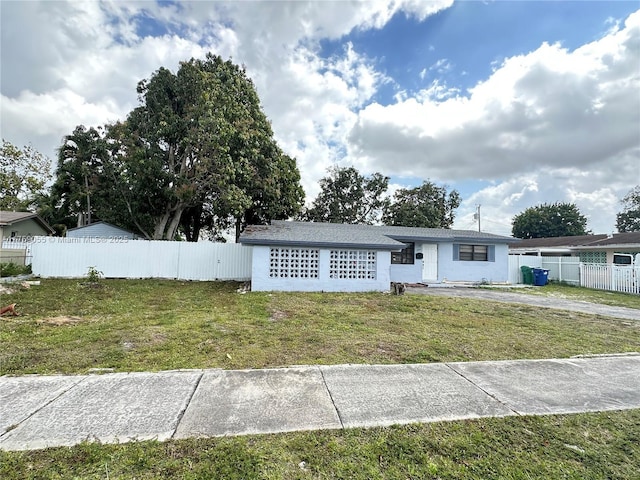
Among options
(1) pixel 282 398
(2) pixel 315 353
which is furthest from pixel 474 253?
(1) pixel 282 398

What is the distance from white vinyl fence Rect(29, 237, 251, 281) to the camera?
12711 millimetres

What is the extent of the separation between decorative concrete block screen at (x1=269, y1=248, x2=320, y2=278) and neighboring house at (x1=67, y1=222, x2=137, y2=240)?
14.3m

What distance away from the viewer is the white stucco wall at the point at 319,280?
11.4 metres

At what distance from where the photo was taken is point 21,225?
1919cm

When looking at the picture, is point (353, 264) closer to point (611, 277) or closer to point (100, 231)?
point (611, 277)

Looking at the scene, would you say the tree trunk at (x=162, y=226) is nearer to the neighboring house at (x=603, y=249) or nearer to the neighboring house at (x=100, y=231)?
the neighboring house at (x=100, y=231)

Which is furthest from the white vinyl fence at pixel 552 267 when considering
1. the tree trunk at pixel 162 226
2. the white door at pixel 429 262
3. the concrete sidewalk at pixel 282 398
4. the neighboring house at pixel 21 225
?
the neighboring house at pixel 21 225

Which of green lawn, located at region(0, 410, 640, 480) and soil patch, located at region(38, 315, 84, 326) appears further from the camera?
soil patch, located at region(38, 315, 84, 326)

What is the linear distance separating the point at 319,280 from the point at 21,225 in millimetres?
20491

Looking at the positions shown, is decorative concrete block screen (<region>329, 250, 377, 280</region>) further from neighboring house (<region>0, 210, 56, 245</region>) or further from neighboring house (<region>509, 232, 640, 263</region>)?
neighboring house (<region>0, 210, 56, 245</region>)

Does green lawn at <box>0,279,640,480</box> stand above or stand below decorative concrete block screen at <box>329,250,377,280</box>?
below

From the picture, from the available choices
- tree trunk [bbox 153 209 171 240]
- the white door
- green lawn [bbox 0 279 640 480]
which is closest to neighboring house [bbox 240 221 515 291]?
green lawn [bbox 0 279 640 480]

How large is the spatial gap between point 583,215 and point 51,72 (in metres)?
56.1

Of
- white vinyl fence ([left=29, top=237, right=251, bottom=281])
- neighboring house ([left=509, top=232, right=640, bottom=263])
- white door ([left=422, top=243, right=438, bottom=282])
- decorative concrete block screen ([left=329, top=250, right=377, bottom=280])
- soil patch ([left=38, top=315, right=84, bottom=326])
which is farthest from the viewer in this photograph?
neighboring house ([left=509, top=232, right=640, bottom=263])
